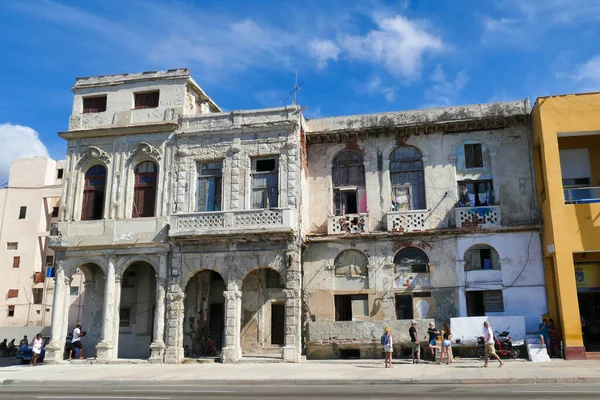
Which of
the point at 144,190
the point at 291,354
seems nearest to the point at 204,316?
the point at 291,354

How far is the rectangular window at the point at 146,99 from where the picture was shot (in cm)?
2657

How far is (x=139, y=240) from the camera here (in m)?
24.8

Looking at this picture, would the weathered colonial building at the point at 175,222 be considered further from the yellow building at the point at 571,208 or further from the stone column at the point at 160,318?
the yellow building at the point at 571,208

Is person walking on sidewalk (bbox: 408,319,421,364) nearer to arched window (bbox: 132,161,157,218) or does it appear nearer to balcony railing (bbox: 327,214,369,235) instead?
balcony railing (bbox: 327,214,369,235)

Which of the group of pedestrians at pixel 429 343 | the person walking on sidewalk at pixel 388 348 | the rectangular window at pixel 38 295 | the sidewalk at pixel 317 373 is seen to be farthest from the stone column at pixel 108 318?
the rectangular window at pixel 38 295

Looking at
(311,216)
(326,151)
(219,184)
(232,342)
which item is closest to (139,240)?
(219,184)

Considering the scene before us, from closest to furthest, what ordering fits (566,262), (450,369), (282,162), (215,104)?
1. (450,369)
2. (566,262)
3. (282,162)
4. (215,104)

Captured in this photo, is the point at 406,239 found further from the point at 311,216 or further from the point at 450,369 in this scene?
the point at 450,369

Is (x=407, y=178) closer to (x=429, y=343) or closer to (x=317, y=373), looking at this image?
(x=429, y=343)

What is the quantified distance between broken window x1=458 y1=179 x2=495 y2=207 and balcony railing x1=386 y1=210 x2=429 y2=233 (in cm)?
179

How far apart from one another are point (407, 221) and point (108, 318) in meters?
13.8

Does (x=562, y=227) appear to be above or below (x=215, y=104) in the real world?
below

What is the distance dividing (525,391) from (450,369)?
18.5 ft

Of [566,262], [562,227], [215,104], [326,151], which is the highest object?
[215,104]
